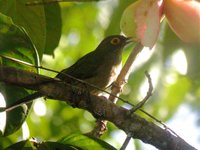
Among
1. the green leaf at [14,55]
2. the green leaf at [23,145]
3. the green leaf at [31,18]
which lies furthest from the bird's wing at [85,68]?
the green leaf at [23,145]

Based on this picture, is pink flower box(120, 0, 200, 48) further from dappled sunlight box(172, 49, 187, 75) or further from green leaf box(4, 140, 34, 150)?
green leaf box(4, 140, 34, 150)

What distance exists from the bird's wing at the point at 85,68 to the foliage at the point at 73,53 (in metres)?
0.12

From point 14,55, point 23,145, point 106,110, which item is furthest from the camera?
point 14,55

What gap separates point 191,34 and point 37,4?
2.88 ft

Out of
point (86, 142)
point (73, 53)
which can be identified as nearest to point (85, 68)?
point (73, 53)

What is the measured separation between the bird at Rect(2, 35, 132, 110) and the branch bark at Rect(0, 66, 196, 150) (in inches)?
93.9

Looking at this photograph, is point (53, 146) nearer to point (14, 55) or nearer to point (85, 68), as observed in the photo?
point (14, 55)

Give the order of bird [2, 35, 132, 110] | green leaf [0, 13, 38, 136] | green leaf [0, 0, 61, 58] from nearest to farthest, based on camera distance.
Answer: green leaf [0, 13, 38, 136]
green leaf [0, 0, 61, 58]
bird [2, 35, 132, 110]

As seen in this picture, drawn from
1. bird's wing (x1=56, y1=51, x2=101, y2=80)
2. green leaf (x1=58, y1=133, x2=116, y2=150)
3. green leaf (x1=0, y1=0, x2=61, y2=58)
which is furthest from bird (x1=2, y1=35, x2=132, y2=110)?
green leaf (x1=58, y1=133, x2=116, y2=150)

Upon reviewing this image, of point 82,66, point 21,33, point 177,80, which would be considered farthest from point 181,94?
point 21,33

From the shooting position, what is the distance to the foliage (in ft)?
8.52

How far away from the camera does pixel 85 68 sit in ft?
17.0

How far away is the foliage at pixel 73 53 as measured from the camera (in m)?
2.60

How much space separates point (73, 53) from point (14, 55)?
2.94m
